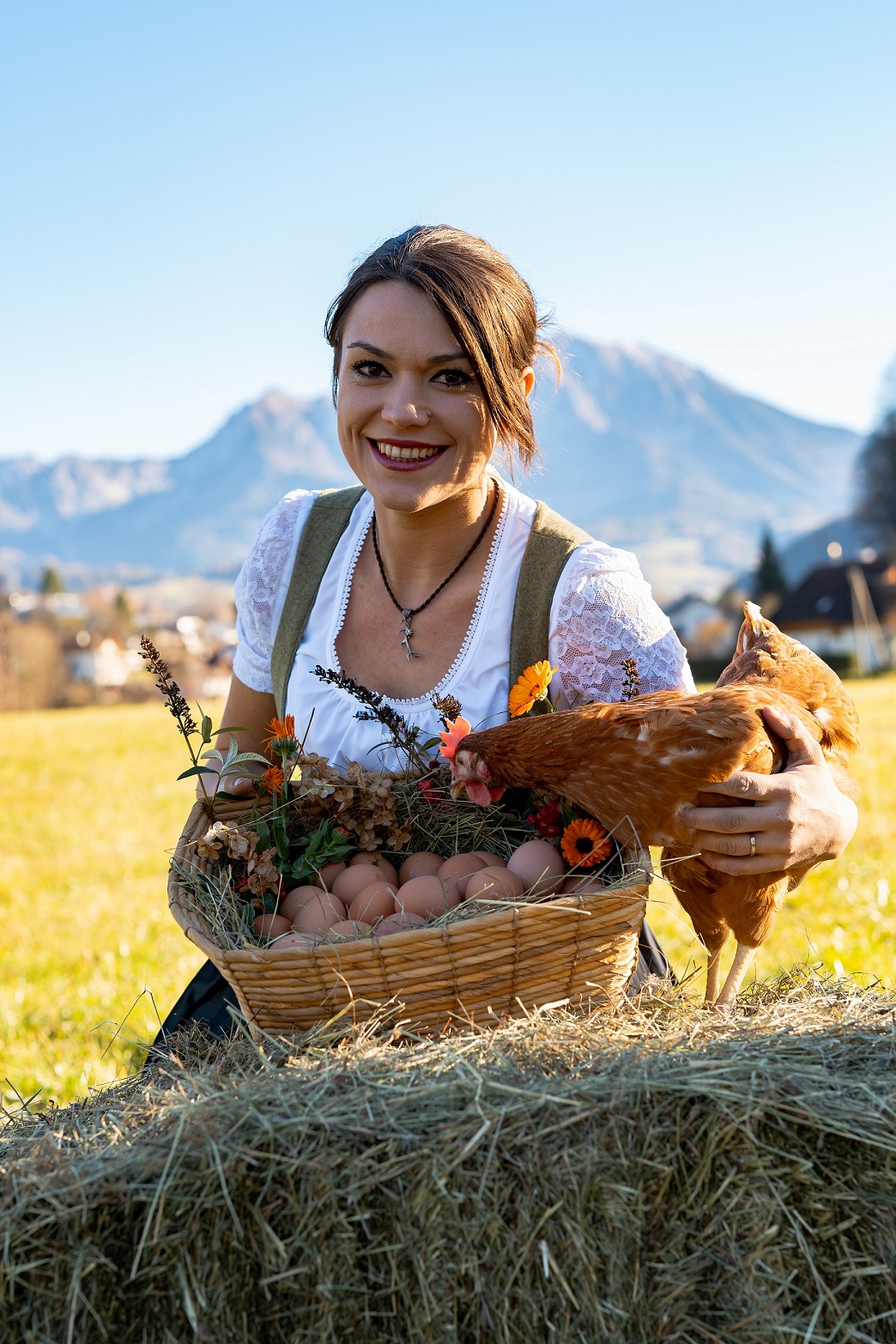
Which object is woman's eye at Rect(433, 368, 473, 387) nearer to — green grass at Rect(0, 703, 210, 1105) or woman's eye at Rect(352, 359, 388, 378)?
woman's eye at Rect(352, 359, 388, 378)

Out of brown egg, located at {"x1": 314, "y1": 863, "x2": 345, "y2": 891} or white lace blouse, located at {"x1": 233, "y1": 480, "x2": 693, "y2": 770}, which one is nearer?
brown egg, located at {"x1": 314, "y1": 863, "x2": 345, "y2": 891}

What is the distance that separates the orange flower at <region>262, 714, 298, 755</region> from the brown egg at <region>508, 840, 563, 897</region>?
53 cm

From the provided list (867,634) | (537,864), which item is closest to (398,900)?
(537,864)

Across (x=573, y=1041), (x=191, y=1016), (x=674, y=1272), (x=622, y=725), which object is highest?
(x=622, y=725)

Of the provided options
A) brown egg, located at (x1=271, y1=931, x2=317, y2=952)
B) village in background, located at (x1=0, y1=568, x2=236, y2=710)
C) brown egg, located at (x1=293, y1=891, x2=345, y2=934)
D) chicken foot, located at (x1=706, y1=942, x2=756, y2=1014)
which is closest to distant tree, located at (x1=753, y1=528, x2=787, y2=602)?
village in background, located at (x1=0, y1=568, x2=236, y2=710)

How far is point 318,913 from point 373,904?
0.10 metres

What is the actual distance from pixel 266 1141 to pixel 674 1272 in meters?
0.53

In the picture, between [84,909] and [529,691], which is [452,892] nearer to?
[529,691]

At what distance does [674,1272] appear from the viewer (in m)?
1.28

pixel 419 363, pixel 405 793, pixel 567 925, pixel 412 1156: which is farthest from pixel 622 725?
pixel 419 363

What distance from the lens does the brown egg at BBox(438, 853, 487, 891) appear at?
193 cm

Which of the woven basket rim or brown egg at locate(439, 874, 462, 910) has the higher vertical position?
the woven basket rim

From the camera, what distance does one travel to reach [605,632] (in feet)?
7.67

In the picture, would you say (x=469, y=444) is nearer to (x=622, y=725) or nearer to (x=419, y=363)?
(x=419, y=363)
